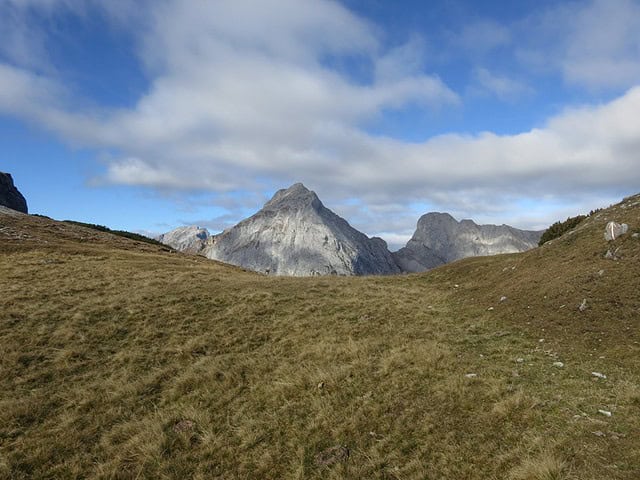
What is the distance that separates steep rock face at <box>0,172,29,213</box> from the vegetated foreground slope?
103474mm

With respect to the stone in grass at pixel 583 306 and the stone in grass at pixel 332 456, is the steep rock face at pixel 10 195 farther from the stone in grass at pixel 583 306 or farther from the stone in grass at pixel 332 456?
the stone in grass at pixel 583 306

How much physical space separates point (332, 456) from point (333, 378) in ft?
11.4

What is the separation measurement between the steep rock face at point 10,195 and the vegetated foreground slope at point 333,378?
339ft

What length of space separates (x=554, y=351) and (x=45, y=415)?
54.2 ft

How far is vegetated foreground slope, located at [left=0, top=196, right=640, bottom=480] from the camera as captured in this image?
327 inches

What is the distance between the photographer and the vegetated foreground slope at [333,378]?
27.2ft

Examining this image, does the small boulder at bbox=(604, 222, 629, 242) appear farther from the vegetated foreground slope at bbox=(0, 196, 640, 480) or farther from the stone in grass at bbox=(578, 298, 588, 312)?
the stone in grass at bbox=(578, 298, 588, 312)

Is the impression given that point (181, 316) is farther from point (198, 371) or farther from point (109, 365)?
point (198, 371)

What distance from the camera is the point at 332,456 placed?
28.0ft

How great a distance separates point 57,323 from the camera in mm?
17031

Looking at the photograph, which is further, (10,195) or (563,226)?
(10,195)

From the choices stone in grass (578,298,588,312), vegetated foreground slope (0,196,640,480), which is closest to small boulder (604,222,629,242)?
vegetated foreground slope (0,196,640,480)

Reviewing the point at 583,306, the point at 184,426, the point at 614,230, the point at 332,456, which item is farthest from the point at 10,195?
the point at 614,230

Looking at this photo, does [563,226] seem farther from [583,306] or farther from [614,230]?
[583,306]
